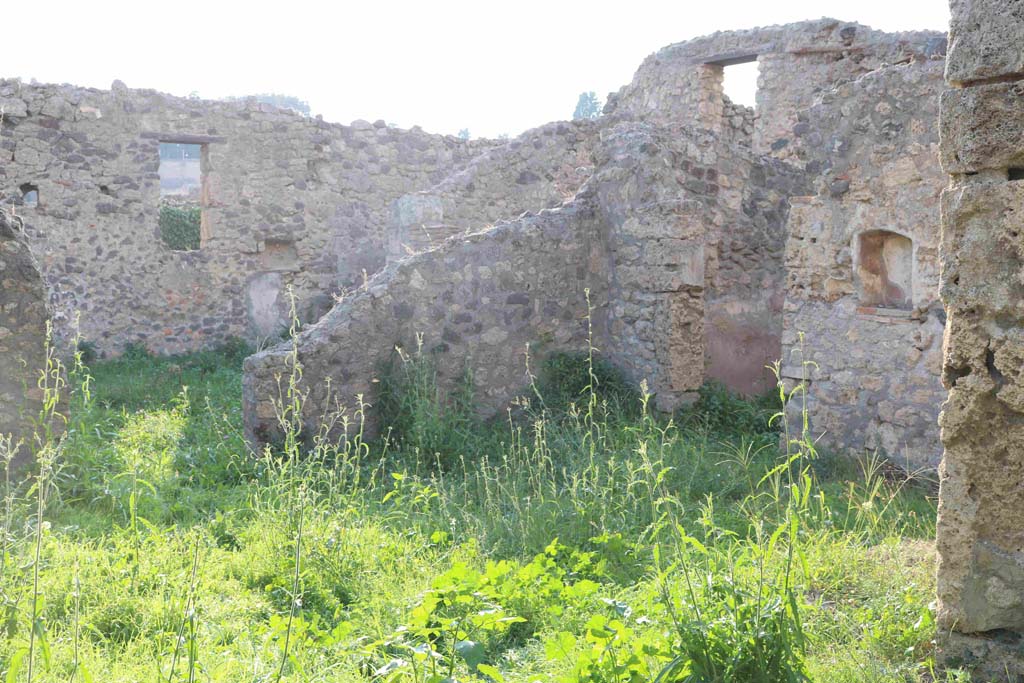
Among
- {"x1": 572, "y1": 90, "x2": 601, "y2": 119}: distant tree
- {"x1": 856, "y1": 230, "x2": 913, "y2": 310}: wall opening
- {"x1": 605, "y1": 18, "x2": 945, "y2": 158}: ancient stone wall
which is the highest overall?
{"x1": 572, "y1": 90, "x2": 601, "y2": 119}: distant tree

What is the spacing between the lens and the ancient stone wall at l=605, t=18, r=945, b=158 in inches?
511

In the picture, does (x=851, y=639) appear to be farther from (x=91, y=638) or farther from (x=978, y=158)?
(x=91, y=638)

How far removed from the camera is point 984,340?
9.52ft

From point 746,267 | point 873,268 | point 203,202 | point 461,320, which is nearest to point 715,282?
point 746,267

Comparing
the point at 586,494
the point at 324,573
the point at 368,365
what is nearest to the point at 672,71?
the point at 368,365

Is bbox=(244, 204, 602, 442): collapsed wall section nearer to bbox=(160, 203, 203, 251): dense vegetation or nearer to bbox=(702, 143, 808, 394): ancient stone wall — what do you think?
bbox=(702, 143, 808, 394): ancient stone wall

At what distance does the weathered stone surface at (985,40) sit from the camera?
2.79m

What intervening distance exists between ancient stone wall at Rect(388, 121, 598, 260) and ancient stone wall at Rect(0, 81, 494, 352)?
102 centimetres

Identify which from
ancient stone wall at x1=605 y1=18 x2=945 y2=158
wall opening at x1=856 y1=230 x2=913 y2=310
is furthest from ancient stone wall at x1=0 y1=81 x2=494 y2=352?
wall opening at x1=856 y1=230 x2=913 y2=310

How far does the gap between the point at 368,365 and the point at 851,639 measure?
456 centimetres

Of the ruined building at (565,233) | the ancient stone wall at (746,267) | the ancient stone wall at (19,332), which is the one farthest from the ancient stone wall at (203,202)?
the ancient stone wall at (19,332)

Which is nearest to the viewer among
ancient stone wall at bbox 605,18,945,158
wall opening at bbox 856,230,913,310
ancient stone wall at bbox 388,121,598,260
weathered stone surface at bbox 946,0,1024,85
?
weathered stone surface at bbox 946,0,1024,85

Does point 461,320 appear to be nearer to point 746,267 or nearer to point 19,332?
point 746,267

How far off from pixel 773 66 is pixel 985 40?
455 inches
